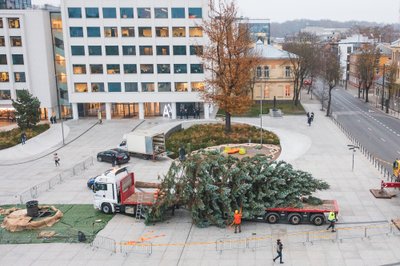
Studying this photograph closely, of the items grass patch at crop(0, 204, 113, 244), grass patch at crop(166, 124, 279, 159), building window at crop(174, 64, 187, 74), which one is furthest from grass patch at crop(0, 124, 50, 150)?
grass patch at crop(0, 204, 113, 244)

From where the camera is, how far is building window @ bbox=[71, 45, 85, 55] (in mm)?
70375

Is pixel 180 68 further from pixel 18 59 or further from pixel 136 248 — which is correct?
pixel 136 248

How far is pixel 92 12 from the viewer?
69.6m

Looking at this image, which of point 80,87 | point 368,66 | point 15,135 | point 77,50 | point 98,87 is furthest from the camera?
point 368,66

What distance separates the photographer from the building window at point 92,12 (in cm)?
6944

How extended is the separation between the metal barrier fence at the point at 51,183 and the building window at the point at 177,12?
3277 cm

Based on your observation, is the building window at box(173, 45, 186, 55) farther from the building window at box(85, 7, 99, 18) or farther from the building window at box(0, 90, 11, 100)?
the building window at box(0, 90, 11, 100)

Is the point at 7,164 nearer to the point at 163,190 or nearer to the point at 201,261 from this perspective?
the point at 163,190

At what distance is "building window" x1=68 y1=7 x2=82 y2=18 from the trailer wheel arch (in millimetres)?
54455

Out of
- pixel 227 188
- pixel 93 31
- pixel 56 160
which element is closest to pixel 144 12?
pixel 93 31

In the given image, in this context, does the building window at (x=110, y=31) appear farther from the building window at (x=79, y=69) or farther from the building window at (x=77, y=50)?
the building window at (x=79, y=69)

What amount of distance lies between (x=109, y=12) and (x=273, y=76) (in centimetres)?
3362

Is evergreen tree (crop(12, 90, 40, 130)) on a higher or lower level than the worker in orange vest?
higher


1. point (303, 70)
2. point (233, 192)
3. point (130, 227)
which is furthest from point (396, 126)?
point (130, 227)
